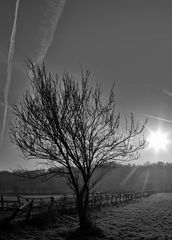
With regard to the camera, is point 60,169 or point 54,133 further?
point 60,169

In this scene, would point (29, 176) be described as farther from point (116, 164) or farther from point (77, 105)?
point (116, 164)

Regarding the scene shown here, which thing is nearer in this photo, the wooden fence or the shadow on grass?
the shadow on grass

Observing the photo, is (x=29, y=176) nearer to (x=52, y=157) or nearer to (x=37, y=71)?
(x=52, y=157)

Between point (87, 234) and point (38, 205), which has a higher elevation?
point (87, 234)

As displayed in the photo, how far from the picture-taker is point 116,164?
1581cm

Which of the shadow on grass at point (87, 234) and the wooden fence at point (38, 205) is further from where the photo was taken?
the wooden fence at point (38, 205)

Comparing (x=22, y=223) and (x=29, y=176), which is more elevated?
(x=29, y=176)

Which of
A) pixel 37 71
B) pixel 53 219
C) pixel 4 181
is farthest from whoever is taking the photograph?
pixel 4 181

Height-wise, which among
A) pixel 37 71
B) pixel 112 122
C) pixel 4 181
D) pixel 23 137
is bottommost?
pixel 4 181

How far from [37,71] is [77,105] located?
264 cm

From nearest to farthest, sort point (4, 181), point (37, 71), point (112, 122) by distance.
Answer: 1. point (37, 71)
2. point (112, 122)
3. point (4, 181)

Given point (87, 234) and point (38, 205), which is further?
point (38, 205)

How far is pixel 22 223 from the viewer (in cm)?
1246

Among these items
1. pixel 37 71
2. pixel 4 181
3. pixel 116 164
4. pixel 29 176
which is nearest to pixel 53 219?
pixel 29 176
